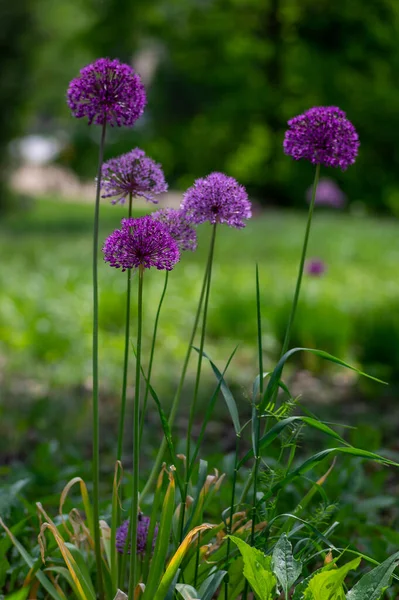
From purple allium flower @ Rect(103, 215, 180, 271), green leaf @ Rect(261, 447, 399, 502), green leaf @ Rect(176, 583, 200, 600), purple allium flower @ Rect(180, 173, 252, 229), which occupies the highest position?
purple allium flower @ Rect(180, 173, 252, 229)

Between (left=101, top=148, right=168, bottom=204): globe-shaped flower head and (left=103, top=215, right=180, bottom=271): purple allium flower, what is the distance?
20 cm

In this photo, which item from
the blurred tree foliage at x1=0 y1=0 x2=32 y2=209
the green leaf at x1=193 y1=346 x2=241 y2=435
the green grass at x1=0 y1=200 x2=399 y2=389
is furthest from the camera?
the blurred tree foliage at x1=0 y1=0 x2=32 y2=209

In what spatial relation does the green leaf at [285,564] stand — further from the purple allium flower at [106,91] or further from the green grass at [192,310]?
the green grass at [192,310]

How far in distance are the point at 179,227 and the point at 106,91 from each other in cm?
27

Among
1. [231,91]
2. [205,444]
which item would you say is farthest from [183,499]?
[231,91]

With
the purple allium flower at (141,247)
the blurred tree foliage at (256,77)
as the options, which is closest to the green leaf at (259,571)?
the purple allium flower at (141,247)

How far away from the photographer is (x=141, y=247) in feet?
4.06

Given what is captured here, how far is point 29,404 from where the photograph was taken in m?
3.38

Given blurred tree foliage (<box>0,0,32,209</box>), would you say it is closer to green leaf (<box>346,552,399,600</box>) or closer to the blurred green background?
the blurred green background

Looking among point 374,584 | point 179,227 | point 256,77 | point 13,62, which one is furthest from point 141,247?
point 256,77

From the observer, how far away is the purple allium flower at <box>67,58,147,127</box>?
1.38 m

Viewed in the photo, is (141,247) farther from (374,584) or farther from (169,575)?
(374,584)

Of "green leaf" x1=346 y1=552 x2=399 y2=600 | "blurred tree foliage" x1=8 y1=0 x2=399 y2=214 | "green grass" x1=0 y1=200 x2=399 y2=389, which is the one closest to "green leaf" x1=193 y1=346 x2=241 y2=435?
"green leaf" x1=346 y1=552 x2=399 y2=600

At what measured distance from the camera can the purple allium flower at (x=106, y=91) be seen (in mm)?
1377
